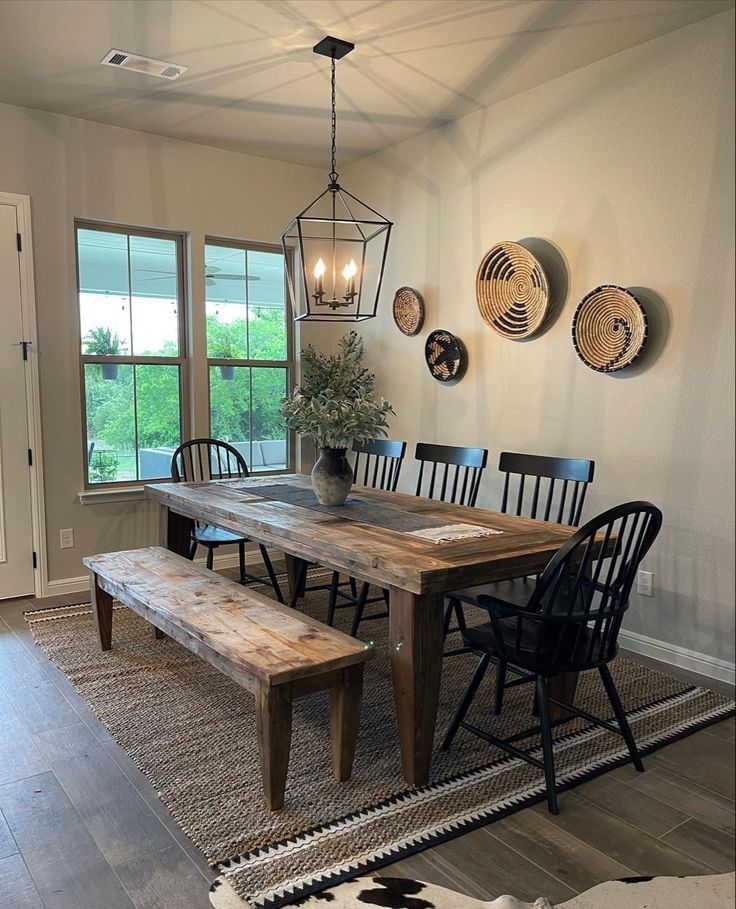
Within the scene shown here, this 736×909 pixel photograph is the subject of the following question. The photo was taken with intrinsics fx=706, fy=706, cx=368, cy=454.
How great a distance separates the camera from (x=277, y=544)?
264 centimetres

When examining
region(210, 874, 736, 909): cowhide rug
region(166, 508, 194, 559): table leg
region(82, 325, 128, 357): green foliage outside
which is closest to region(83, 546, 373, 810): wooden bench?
region(210, 874, 736, 909): cowhide rug

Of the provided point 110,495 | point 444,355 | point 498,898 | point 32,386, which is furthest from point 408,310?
point 498,898

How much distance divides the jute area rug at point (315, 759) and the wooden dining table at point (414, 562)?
19cm

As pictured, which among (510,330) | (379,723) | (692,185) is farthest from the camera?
(510,330)

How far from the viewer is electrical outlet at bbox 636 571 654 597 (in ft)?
10.5

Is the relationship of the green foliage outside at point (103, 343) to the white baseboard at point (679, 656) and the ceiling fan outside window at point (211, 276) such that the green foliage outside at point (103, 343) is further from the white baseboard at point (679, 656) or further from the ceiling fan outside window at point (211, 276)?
the white baseboard at point (679, 656)

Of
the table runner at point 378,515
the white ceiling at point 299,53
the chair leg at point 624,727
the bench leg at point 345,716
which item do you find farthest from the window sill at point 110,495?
the chair leg at point 624,727

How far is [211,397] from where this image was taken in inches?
183

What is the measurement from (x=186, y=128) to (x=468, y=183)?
5.50 ft

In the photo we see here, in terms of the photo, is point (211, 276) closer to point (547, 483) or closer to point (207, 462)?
point (207, 462)

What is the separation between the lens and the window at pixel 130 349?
4.19 metres

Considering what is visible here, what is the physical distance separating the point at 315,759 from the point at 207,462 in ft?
8.55

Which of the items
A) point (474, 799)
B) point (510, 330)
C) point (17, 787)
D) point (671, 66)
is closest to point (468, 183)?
point (510, 330)

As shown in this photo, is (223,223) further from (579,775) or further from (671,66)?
(579,775)
